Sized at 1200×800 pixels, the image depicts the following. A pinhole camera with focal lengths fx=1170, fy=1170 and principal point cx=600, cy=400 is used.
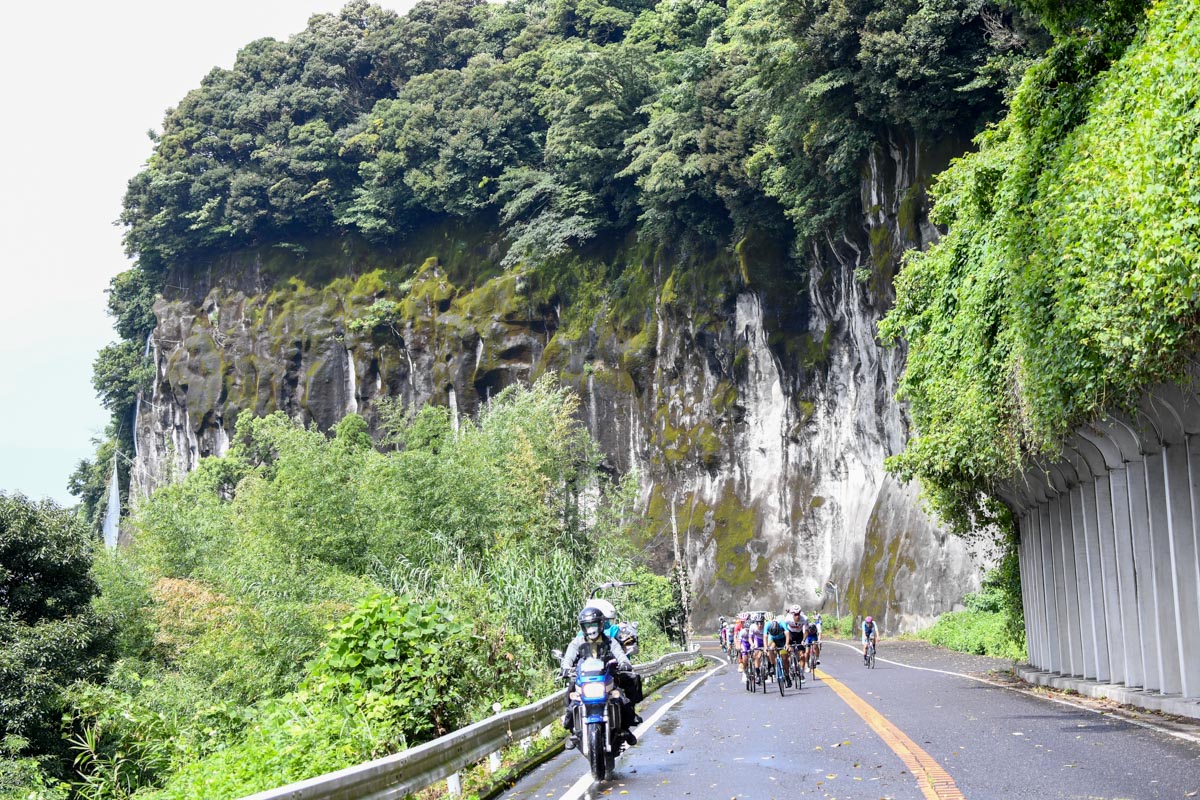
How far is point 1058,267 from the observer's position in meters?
12.6

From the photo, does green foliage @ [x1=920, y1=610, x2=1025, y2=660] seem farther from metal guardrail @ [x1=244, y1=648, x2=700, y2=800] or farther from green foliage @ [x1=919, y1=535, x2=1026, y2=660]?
metal guardrail @ [x1=244, y1=648, x2=700, y2=800]

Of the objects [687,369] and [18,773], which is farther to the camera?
[687,369]

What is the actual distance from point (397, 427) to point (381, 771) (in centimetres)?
4639

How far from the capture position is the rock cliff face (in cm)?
4256

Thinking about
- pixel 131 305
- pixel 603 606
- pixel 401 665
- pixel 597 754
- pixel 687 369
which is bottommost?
pixel 597 754

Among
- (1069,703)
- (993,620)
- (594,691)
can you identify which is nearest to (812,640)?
(1069,703)

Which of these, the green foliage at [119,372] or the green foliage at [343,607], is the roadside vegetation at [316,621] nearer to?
the green foliage at [343,607]

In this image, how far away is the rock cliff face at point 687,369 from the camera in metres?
42.6

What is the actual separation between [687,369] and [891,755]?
1774 inches

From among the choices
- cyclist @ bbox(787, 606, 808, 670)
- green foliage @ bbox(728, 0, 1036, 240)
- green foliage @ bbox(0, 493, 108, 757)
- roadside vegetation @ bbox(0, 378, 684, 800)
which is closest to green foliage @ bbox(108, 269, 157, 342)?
roadside vegetation @ bbox(0, 378, 684, 800)

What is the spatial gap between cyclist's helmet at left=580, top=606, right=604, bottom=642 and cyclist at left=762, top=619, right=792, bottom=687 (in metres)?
9.93

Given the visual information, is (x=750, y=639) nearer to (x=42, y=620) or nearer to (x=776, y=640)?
(x=776, y=640)

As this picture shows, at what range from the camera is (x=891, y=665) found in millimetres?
27234

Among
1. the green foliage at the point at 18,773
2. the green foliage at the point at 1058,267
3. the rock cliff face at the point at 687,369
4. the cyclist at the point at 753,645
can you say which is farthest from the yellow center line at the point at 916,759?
the rock cliff face at the point at 687,369
